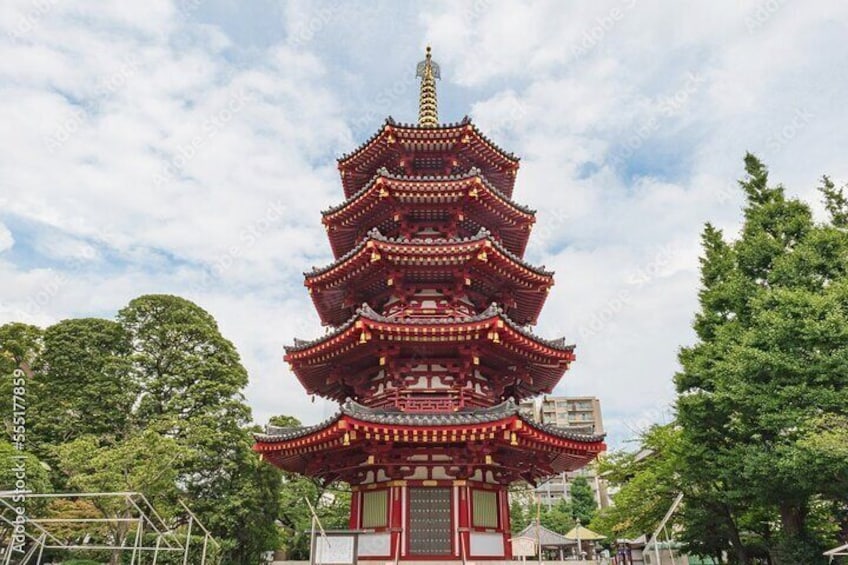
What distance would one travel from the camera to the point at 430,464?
579 inches

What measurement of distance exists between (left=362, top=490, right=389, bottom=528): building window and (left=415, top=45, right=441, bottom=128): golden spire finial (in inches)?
548

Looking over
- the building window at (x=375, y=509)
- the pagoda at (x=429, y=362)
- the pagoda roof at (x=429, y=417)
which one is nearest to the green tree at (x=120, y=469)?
the pagoda at (x=429, y=362)

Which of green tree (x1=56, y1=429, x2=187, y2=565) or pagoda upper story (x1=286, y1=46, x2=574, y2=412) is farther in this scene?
green tree (x1=56, y1=429, x2=187, y2=565)

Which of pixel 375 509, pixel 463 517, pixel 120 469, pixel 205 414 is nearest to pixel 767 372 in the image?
pixel 463 517

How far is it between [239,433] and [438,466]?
17.3m

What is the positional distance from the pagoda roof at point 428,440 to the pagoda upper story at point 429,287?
1.51 metres

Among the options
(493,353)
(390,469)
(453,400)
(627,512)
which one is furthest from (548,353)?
(627,512)

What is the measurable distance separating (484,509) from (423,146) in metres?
12.3

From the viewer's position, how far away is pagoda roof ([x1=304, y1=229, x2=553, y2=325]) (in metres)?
16.2

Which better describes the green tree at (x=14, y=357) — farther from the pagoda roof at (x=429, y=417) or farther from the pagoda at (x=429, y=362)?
the pagoda roof at (x=429, y=417)

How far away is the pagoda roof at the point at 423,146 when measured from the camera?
1922cm

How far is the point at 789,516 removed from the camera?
17.3 meters

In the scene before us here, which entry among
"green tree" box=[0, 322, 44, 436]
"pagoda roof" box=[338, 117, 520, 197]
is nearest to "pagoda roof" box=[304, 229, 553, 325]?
"pagoda roof" box=[338, 117, 520, 197]

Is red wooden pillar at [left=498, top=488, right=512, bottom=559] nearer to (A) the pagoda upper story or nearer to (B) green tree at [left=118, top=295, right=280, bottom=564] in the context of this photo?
(A) the pagoda upper story
